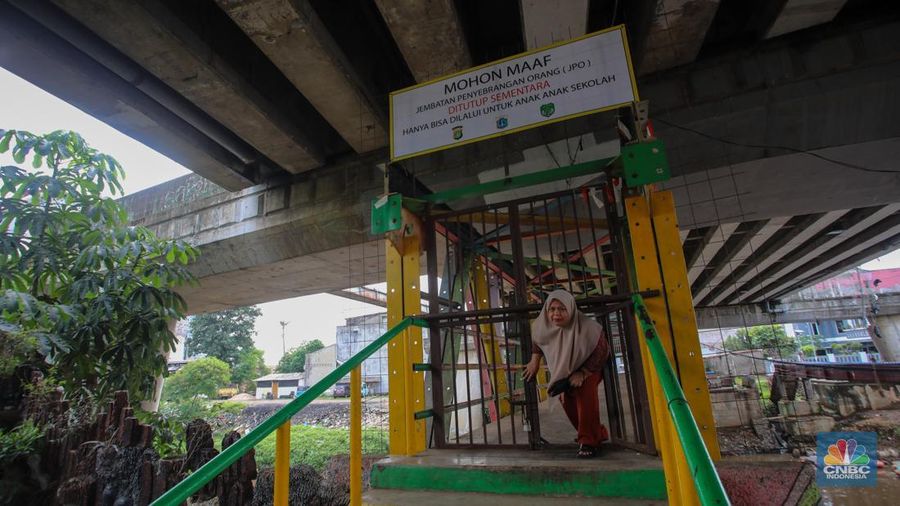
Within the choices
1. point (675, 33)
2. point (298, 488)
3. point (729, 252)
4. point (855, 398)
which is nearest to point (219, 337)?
point (298, 488)

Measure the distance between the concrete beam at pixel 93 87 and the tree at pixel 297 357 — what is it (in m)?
37.3

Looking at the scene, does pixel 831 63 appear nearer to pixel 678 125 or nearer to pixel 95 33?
pixel 678 125

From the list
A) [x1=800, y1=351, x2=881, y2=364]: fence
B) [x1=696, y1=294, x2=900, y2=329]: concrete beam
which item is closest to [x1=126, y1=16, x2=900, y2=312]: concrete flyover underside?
[x1=696, y1=294, x2=900, y2=329]: concrete beam

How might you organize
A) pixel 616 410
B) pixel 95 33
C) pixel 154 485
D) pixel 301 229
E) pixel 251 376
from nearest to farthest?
pixel 616 410 → pixel 95 33 → pixel 154 485 → pixel 301 229 → pixel 251 376

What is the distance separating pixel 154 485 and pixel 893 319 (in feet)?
110

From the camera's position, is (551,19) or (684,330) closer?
(684,330)

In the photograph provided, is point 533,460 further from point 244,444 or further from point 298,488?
point 298,488

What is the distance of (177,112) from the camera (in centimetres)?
550

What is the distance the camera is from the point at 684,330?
114 inches

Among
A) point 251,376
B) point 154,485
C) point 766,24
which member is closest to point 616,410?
point 766,24

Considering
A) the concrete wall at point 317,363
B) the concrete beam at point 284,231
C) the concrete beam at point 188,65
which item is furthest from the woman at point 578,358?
the concrete wall at point 317,363

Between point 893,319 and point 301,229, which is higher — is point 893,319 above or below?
below

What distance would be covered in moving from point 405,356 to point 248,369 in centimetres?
4083

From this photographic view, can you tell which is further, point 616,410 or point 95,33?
point 95,33
